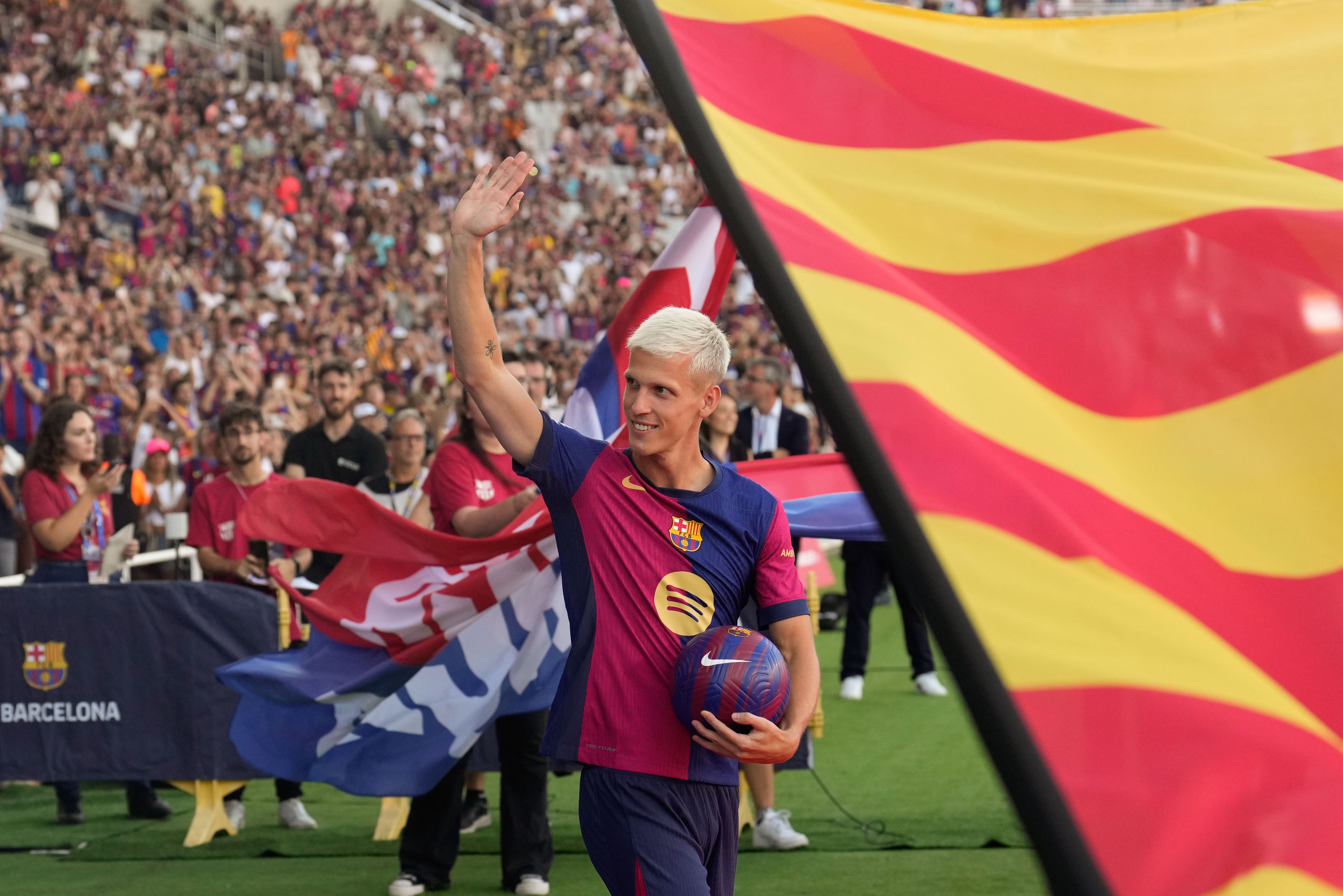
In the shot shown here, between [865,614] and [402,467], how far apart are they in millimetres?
3996

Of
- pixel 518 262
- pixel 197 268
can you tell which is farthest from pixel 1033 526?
pixel 518 262

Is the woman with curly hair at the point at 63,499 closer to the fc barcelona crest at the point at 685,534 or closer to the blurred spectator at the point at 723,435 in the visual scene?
the blurred spectator at the point at 723,435

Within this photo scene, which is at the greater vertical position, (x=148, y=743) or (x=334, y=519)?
(x=334, y=519)

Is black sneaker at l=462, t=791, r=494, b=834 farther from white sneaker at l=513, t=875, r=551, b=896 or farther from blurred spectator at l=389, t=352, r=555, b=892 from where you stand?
white sneaker at l=513, t=875, r=551, b=896

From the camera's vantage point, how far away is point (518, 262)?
984 inches

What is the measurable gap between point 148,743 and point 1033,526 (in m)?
6.16

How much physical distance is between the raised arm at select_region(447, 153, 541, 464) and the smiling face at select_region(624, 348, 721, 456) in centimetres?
24

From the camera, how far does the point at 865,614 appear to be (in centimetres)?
1057

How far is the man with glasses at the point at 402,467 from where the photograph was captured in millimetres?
7973

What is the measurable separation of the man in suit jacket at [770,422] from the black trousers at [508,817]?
419 centimetres

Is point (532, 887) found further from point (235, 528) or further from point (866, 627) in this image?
point (866, 627)

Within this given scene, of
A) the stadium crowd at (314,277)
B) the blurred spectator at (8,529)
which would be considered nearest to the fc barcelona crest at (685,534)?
the stadium crowd at (314,277)

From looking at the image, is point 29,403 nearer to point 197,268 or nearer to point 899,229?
point 197,268

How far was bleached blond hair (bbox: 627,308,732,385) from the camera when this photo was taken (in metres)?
3.31
